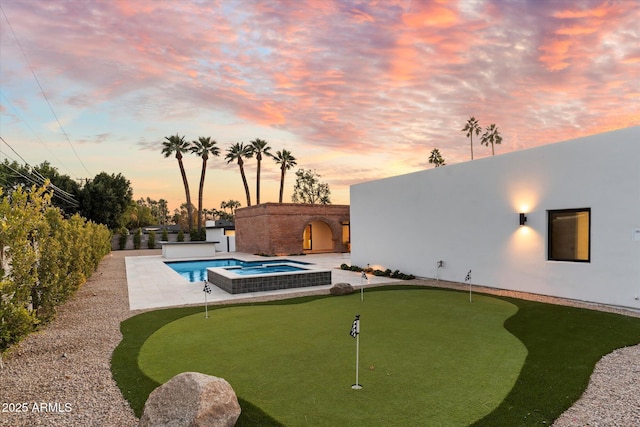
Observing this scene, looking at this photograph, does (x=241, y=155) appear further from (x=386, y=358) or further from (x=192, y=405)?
(x=192, y=405)

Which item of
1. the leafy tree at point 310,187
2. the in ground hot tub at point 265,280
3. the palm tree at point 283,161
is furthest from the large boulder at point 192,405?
the leafy tree at point 310,187

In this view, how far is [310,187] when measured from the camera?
4756 centimetres

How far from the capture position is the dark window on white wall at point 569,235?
30.1ft

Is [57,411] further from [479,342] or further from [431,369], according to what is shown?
[479,342]

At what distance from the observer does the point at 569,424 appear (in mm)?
3568

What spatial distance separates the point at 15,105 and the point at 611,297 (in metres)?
23.1

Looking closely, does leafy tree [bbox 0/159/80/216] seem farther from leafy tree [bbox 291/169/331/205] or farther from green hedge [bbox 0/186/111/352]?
green hedge [bbox 0/186/111/352]

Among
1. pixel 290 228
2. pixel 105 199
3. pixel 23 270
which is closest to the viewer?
pixel 23 270

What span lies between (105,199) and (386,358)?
128 ft

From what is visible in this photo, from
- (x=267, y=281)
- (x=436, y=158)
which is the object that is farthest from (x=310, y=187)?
(x=267, y=281)

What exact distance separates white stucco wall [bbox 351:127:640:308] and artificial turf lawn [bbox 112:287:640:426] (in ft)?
4.80

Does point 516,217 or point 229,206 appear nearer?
point 516,217

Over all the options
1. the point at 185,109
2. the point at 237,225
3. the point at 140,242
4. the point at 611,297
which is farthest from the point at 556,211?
the point at 140,242

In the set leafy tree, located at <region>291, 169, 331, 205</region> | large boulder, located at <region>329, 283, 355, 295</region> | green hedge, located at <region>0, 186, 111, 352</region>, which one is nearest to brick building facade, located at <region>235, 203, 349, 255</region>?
large boulder, located at <region>329, 283, 355, 295</region>
